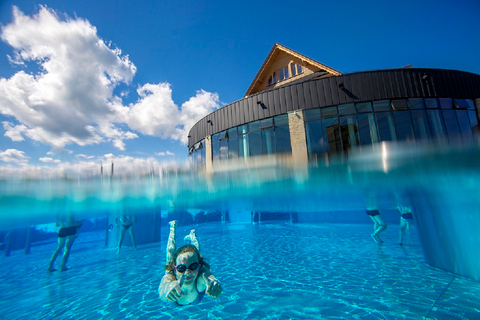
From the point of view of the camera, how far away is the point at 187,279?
4.77 m

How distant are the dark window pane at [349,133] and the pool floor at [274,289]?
22.3 ft

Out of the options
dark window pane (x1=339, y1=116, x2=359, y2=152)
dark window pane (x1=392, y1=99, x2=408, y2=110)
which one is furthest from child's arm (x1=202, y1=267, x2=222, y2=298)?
dark window pane (x1=392, y1=99, x2=408, y2=110)

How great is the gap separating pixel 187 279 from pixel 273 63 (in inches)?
902

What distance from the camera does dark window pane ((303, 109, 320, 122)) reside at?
14.1 meters

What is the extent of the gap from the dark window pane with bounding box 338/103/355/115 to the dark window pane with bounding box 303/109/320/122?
142 centimetres

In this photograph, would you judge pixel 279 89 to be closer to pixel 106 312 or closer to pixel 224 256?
pixel 224 256

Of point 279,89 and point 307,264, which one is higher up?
point 279,89

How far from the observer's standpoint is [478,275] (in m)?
7.61

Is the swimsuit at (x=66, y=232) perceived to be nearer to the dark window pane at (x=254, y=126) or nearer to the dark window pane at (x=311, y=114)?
the dark window pane at (x=254, y=126)

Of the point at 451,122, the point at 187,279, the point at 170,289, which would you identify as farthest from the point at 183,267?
the point at 451,122

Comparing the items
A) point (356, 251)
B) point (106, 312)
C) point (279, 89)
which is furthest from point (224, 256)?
point (279, 89)

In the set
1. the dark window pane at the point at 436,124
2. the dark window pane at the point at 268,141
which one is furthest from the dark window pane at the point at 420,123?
the dark window pane at the point at 268,141

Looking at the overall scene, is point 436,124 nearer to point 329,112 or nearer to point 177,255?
point 329,112

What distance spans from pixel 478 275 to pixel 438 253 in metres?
1.42
